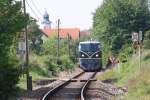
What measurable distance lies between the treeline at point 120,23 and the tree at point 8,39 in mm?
52616

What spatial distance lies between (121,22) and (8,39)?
56.4 m

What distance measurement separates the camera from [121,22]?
81.2m

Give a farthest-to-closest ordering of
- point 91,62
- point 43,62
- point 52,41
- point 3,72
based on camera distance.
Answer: point 52,41 → point 91,62 → point 43,62 → point 3,72

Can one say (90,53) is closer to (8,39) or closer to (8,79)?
(8,39)

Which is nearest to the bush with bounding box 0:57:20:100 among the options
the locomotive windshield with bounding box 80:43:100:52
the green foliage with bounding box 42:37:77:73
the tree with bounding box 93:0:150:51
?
the green foliage with bounding box 42:37:77:73

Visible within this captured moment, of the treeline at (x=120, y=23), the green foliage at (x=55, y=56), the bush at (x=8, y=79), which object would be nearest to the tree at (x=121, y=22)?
the treeline at (x=120, y=23)

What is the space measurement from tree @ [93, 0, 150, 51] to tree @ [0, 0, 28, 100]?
53.6 meters

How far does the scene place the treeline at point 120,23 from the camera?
3184 inches

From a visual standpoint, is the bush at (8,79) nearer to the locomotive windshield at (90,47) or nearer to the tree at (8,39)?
the tree at (8,39)

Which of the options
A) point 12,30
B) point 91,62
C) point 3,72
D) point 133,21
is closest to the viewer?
point 3,72

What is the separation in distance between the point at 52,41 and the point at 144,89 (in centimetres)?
8294

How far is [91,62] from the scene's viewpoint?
7119cm

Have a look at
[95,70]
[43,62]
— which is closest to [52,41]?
[95,70]

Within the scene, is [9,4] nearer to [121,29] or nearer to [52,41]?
[121,29]
